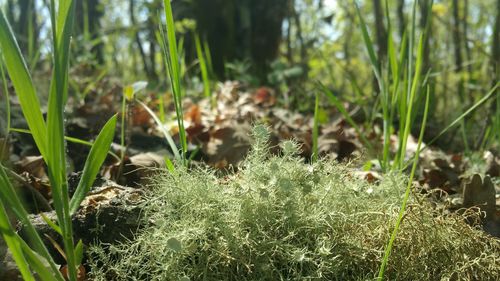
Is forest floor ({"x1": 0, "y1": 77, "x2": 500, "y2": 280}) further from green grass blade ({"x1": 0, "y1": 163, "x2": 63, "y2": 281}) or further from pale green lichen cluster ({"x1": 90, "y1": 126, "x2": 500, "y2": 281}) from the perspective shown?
green grass blade ({"x1": 0, "y1": 163, "x2": 63, "y2": 281})

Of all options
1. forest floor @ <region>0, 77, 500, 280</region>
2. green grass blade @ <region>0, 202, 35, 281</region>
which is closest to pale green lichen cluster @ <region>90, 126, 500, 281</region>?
forest floor @ <region>0, 77, 500, 280</region>

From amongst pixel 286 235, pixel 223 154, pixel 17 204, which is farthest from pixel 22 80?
pixel 223 154

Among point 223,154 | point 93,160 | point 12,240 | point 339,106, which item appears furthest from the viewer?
point 223,154

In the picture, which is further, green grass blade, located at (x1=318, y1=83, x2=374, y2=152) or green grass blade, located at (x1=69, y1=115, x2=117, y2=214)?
green grass blade, located at (x1=318, y1=83, x2=374, y2=152)

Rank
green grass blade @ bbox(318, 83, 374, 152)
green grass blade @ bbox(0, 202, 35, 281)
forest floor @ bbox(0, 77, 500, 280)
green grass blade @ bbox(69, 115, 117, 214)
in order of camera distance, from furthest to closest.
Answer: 1. green grass blade @ bbox(318, 83, 374, 152)
2. forest floor @ bbox(0, 77, 500, 280)
3. green grass blade @ bbox(69, 115, 117, 214)
4. green grass blade @ bbox(0, 202, 35, 281)

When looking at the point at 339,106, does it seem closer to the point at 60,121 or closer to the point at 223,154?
the point at 223,154

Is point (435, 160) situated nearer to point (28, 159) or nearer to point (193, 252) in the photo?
point (193, 252)

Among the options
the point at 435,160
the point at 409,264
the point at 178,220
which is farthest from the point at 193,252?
the point at 435,160
